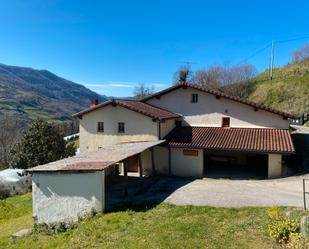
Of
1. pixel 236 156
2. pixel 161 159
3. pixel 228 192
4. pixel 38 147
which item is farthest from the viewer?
pixel 38 147

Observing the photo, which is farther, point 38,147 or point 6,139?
point 6,139

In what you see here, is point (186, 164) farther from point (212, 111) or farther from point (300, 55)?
point (300, 55)

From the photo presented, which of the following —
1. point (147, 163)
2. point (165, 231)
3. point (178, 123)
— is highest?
point (178, 123)

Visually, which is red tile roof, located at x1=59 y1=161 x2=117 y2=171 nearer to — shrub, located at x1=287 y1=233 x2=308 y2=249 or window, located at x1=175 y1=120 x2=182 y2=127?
shrub, located at x1=287 y1=233 x2=308 y2=249

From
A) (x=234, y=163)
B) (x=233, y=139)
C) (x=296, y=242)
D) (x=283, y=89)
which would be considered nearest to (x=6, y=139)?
(x=234, y=163)

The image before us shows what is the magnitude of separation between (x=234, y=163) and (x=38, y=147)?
17847 mm

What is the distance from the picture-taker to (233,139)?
917 inches

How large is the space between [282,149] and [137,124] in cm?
1063

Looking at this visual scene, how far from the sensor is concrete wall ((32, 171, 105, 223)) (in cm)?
1546

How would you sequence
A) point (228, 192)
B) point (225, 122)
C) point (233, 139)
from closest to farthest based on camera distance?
1. point (228, 192)
2. point (233, 139)
3. point (225, 122)

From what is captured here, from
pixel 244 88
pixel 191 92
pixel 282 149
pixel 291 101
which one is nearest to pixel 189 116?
pixel 191 92

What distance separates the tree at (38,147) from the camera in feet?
95.9

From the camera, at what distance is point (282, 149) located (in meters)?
20.7

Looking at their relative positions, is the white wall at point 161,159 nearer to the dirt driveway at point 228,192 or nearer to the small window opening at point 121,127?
the dirt driveway at point 228,192
